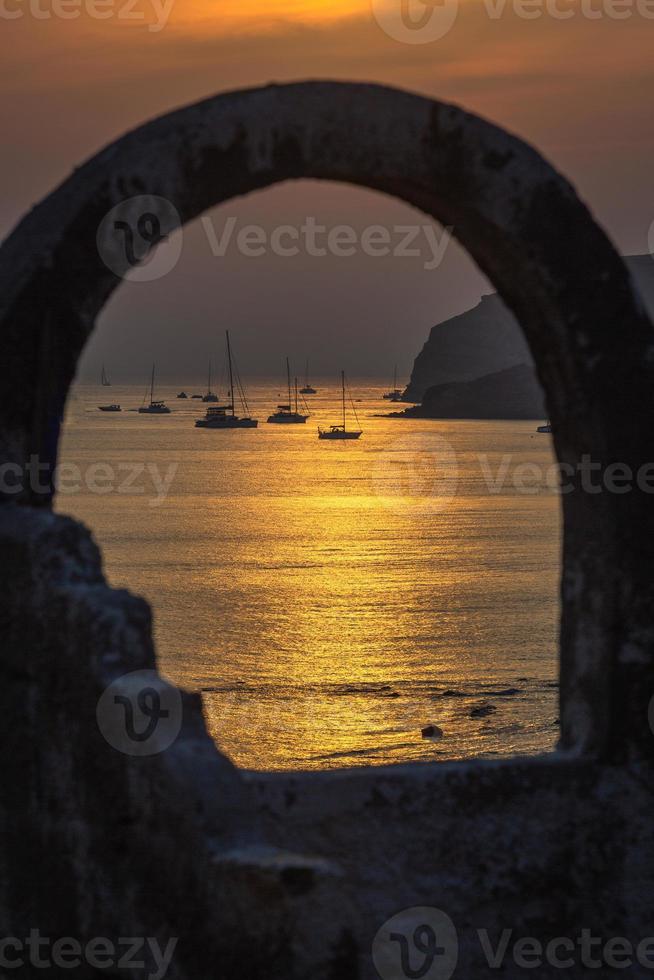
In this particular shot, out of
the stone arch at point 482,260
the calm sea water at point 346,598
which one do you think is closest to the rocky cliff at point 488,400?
the calm sea water at point 346,598

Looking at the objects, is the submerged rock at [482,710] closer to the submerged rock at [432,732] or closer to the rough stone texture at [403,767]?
the submerged rock at [432,732]

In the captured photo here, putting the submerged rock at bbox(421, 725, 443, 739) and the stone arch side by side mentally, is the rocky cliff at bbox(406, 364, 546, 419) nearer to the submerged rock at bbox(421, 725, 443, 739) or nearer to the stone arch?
the submerged rock at bbox(421, 725, 443, 739)

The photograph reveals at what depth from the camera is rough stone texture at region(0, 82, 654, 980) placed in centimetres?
473

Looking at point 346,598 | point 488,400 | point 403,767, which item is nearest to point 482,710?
point 346,598

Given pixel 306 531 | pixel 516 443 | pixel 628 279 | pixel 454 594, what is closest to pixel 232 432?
pixel 516 443

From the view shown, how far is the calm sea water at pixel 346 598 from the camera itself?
58.9 feet

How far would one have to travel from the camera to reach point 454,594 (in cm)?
2972

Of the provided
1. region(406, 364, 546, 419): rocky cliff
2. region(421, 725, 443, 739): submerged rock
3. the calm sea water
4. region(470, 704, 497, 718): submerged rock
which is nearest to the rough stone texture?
the calm sea water

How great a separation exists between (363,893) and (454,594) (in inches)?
971

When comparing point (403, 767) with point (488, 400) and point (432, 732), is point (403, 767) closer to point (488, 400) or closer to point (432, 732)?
point (432, 732)

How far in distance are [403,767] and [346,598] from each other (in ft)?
77.4

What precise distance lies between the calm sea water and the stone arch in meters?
10.5

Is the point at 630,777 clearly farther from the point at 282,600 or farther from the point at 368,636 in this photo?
the point at 282,600

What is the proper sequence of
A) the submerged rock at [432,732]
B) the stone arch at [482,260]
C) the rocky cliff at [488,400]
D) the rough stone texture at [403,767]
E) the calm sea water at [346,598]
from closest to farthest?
the rough stone texture at [403,767] → the stone arch at [482,260] → the submerged rock at [432,732] → the calm sea water at [346,598] → the rocky cliff at [488,400]
